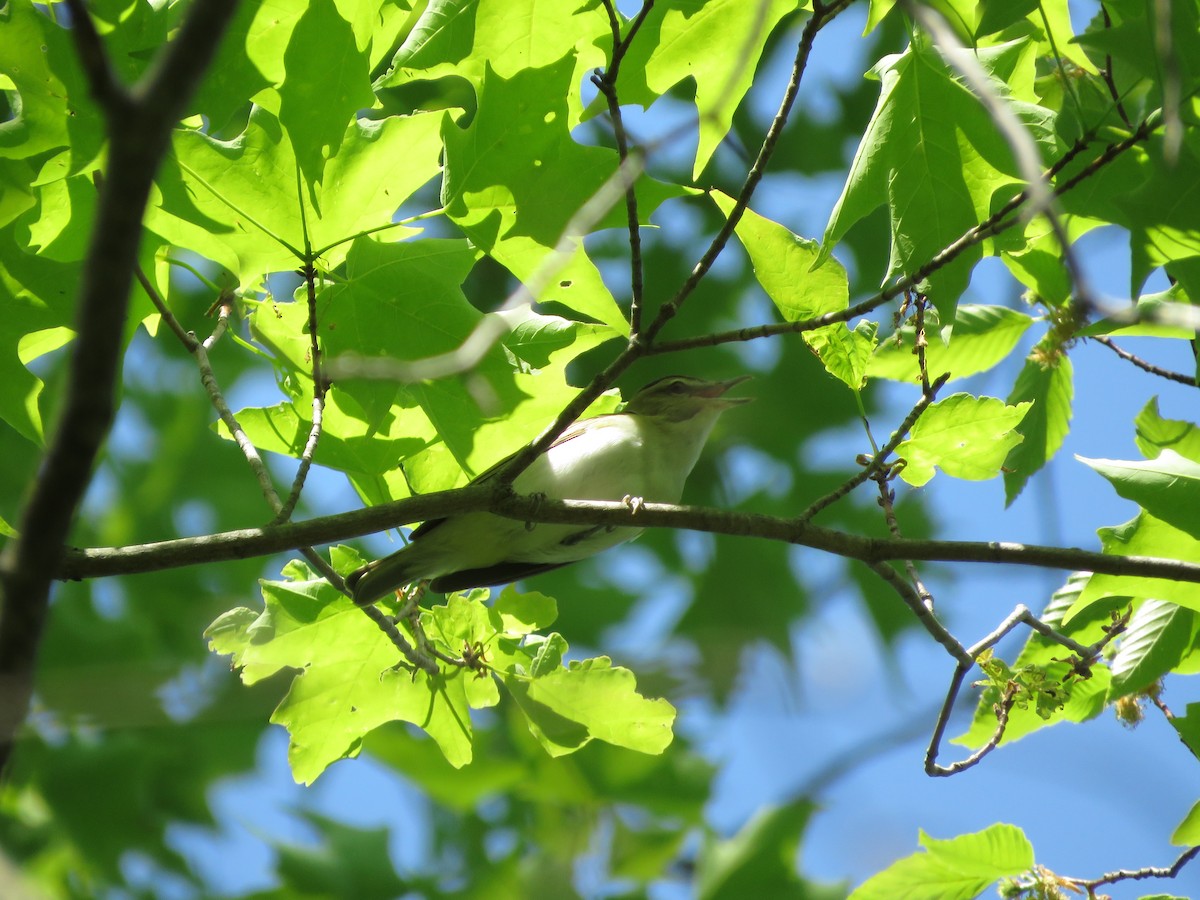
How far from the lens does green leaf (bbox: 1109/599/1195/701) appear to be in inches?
131

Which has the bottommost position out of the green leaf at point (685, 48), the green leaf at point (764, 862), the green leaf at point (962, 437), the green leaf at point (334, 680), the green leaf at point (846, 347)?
the green leaf at point (764, 862)

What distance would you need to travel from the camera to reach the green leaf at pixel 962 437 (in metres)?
3.15

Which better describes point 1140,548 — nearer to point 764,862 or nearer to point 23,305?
point 23,305

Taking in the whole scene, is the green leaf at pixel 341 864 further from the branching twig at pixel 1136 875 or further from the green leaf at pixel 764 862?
the branching twig at pixel 1136 875

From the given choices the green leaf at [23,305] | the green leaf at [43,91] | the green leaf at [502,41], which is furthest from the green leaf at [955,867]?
the green leaf at [43,91]

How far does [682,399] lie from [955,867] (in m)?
2.95

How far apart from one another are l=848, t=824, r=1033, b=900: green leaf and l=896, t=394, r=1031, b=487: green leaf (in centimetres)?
105

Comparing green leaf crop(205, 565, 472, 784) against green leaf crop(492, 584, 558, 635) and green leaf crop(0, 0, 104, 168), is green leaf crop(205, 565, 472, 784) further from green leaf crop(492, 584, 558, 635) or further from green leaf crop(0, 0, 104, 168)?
green leaf crop(0, 0, 104, 168)

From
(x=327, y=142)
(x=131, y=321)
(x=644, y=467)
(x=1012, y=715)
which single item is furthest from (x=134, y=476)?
(x=1012, y=715)

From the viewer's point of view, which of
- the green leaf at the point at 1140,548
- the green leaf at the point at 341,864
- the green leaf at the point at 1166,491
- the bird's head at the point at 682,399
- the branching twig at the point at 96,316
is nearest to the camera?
the branching twig at the point at 96,316

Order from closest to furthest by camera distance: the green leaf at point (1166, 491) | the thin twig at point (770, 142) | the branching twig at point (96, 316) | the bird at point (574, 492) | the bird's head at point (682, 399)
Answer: the branching twig at point (96, 316), the thin twig at point (770, 142), the green leaf at point (1166, 491), the bird at point (574, 492), the bird's head at point (682, 399)

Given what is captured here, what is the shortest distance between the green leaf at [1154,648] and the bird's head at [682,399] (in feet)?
8.04

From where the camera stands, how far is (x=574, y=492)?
498cm

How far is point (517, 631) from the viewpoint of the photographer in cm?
366
